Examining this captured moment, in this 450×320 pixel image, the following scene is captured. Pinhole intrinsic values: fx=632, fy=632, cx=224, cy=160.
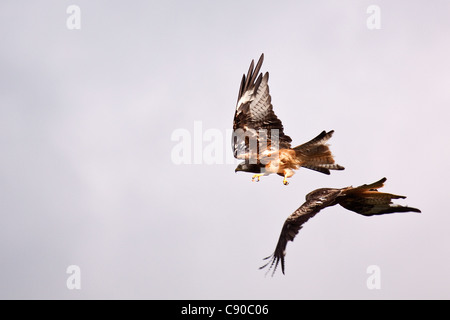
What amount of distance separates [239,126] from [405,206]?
11.5ft

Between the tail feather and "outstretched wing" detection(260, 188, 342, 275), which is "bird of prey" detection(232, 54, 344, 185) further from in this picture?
"outstretched wing" detection(260, 188, 342, 275)

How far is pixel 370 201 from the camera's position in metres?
11.3

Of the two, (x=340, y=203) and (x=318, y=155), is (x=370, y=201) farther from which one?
(x=318, y=155)

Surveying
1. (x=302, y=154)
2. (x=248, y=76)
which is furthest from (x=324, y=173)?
(x=248, y=76)

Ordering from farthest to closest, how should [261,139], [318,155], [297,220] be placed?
[261,139]
[318,155]
[297,220]

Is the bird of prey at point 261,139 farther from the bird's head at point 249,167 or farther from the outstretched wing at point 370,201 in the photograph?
the outstretched wing at point 370,201

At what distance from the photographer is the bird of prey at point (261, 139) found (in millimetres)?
11844

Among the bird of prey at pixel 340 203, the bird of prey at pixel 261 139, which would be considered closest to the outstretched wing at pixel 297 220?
the bird of prey at pixel 340 203

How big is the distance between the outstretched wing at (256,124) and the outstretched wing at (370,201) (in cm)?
155

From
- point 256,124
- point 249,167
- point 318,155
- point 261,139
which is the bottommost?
point 249,167

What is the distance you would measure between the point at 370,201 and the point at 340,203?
0.55 m

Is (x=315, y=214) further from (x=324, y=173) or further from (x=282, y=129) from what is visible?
(x=282, y=129)

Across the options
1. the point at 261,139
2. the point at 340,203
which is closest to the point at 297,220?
the point at 340,203

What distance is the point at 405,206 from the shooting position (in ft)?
36.0
